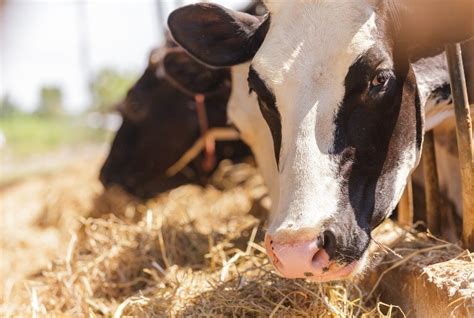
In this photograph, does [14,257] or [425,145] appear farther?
[14,257]

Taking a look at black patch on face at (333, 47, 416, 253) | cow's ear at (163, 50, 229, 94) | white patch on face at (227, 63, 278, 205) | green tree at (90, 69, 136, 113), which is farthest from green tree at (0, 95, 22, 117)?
black patch on face at (333, 47, 416, 253)

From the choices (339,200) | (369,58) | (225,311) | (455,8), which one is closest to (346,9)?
(369,58)

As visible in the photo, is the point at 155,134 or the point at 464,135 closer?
the point at 464,135

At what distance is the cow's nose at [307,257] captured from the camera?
202 centimetres

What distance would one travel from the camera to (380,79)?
2.32 metres

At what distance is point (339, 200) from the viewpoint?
85.5 inches

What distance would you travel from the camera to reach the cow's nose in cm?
202

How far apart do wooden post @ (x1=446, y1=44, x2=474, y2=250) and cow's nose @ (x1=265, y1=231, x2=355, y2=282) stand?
725 mm

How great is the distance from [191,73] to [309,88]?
206 centimetres

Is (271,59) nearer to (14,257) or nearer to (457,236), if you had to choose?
(457,236)

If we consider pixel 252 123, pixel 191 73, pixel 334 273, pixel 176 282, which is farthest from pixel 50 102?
pixel 334 273

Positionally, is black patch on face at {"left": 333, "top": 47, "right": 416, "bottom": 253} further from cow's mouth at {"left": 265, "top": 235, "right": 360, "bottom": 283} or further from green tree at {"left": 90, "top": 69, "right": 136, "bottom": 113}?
green tree at {"left": 90, "top": 69, "right": 136, "bottom": 113}

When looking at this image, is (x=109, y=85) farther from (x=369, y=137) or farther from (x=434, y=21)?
(x=369, y=137)

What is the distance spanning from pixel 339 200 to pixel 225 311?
62 centimetres
